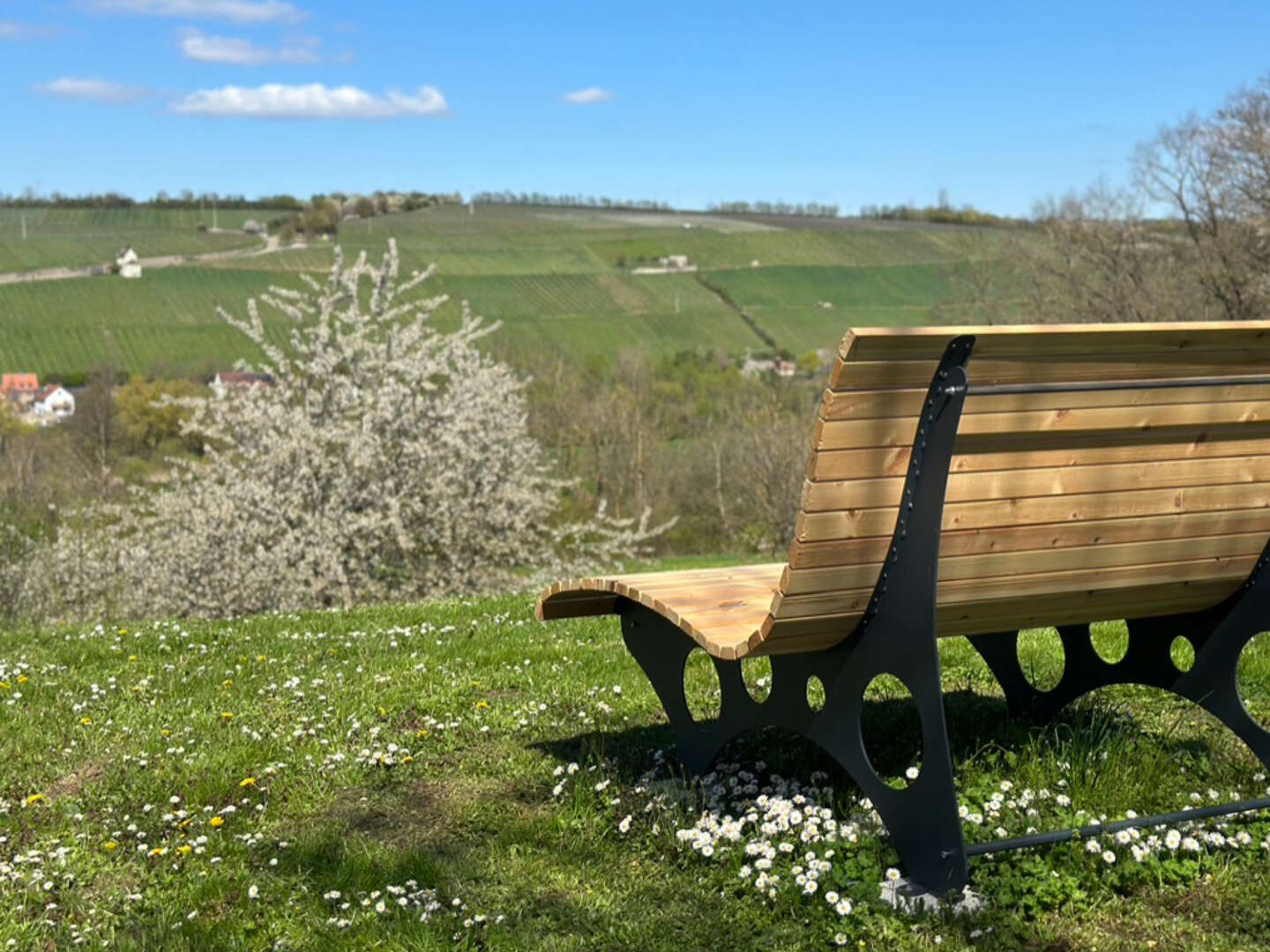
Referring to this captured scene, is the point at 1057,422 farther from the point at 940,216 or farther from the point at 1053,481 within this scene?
the point at 940,216

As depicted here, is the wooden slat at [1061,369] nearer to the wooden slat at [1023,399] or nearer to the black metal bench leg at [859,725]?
the wooden slat at [1023,399]

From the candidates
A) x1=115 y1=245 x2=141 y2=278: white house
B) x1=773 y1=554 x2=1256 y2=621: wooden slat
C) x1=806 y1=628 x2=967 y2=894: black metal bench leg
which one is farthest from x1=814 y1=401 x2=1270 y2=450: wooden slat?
x1=115 y1=245 x2=141 y2=278: white house

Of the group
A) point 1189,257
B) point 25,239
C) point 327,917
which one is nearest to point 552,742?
point 327,917

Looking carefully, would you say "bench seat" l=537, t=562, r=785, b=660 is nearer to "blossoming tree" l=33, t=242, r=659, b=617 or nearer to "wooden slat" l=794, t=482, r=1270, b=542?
"wooden slat" l=794, t=482, r=1270, b=542

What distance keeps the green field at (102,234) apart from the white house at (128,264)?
5.82ft

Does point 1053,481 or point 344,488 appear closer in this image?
point 1053,481

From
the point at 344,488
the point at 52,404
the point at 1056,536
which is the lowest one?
the point at 52,404

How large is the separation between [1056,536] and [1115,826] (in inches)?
32.5

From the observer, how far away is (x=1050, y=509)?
3.52m

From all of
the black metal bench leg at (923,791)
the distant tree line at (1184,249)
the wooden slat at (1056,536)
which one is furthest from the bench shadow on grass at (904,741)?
the distant tree line at (1184,249)

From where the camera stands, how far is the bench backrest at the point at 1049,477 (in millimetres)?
3150

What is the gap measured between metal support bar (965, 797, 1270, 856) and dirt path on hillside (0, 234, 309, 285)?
85.8m

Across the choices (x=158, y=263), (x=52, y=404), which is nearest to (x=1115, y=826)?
(x=52, y=404)

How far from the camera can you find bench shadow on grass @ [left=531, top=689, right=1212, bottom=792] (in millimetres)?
4398
